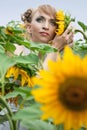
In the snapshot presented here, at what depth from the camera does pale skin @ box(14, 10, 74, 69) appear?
1478 mm

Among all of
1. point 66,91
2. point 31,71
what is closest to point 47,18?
point 31,71

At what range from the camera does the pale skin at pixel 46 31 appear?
4.85ft

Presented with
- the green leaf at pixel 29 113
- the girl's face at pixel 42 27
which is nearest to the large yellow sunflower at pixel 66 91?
the green leaf at pixel 29 113

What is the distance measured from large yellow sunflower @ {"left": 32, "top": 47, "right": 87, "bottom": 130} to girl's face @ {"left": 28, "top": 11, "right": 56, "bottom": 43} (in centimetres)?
137

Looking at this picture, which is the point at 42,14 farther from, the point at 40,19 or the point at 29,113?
the point at 29,113

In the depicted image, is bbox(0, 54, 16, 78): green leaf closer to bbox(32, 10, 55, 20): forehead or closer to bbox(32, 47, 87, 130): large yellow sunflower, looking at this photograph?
bbox(32, 47, 87, 130): large yellow sunflower

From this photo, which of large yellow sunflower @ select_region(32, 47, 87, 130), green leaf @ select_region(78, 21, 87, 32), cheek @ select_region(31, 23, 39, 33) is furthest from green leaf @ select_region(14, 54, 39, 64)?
cheek @ select_region(31, 23, 39, 33)

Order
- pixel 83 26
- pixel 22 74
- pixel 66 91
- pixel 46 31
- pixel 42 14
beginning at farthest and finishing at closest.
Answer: pixel 42 14, pixel 46 31, pixel 83 26, pixel 22 74, pixel 66 91

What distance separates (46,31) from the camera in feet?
5.94

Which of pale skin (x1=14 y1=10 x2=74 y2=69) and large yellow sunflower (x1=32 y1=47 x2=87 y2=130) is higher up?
large yellow sunflower (x1=32 y1=47 x2=87 y2=130)

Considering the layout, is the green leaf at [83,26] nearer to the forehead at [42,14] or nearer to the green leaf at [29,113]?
the forehead at [42,14]

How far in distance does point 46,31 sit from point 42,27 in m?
0.10

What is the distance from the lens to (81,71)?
363 millimetres

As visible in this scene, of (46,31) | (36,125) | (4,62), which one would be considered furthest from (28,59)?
(46,31)
